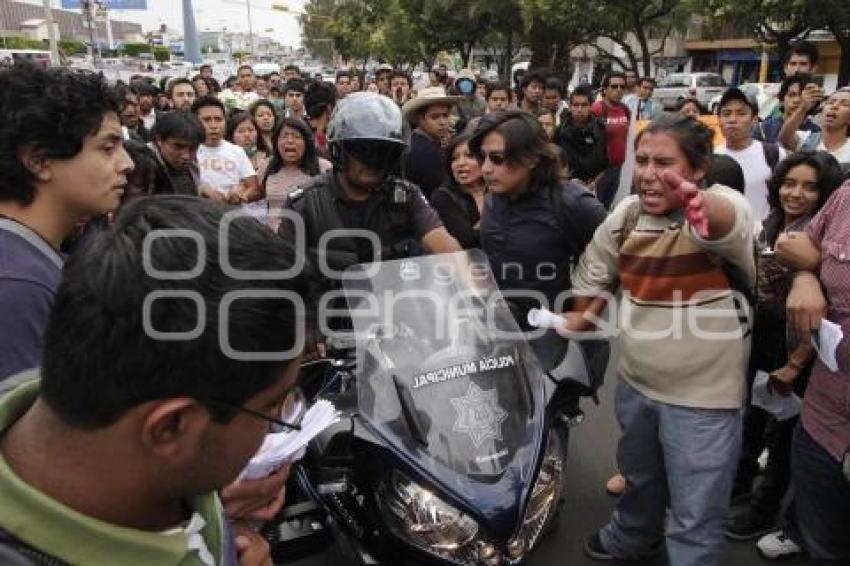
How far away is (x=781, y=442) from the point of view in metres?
2.92

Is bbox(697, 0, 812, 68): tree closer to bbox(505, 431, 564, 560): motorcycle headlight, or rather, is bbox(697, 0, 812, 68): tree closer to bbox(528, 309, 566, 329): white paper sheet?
bbox(528, 309, 566, 329): white paper sheet

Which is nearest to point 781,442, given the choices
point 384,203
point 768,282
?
point 768,282

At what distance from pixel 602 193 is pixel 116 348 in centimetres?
653

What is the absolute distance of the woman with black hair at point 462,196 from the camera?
3.79 m

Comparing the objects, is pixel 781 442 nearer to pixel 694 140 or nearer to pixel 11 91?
pixel 694 140

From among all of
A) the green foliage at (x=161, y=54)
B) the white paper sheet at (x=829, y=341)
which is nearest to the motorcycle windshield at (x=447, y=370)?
the white paper sheet at (x=829, y=341)

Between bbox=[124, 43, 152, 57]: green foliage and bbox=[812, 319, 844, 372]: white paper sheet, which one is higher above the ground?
bbox=[124, 43, 152, 57]: green foliage

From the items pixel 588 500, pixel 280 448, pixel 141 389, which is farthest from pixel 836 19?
pixel 141 389

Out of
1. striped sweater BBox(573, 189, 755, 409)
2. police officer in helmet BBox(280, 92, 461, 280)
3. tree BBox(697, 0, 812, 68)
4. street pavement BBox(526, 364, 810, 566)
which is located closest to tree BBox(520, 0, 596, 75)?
tree BBox(697, 0, 812, 68)

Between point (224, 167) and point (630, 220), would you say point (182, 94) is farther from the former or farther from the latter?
point (630, 220)

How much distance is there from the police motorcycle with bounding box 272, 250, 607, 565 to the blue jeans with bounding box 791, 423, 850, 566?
828 mm

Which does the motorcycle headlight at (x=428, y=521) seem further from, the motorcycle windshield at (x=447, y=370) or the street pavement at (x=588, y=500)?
the street pavement at (x=588, y=500)

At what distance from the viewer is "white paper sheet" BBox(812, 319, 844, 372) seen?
6.74ft

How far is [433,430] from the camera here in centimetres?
184
